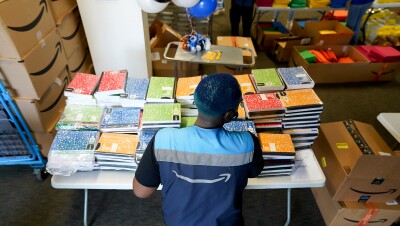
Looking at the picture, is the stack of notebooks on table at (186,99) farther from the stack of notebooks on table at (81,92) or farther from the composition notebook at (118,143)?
the stack of notebooks on table at (81,92)

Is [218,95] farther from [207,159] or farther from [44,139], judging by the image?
[44,139]

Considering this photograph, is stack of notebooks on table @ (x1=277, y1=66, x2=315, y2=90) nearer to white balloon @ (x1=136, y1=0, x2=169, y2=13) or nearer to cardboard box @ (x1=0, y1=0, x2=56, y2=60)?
white balloon @ (x1=136, y1=0, x2=169, y2=13)

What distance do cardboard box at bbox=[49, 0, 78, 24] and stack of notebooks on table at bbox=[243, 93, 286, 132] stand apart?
6.24 feet

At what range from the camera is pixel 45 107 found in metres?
2.09

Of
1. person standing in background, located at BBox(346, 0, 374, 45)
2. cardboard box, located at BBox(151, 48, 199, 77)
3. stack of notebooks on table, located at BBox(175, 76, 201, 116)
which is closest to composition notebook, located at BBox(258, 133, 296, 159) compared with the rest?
stack of notebooks on table, located at BBox(175, 76, 201, 116)

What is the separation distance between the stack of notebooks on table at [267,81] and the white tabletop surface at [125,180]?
1.74ft

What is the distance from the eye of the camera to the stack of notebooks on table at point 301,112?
4.91ft

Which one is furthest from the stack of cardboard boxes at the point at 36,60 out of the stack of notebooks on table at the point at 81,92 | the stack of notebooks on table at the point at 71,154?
the stack of notebooks on table at the point at 71,154

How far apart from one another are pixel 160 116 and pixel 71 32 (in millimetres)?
1790

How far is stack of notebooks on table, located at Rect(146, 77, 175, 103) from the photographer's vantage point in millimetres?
1573

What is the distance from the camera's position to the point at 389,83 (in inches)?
139

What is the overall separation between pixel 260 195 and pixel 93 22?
2197 millimetres

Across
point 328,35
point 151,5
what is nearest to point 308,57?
point 328,35

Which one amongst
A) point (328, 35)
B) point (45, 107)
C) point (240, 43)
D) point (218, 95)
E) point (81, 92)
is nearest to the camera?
point (218, 95)
